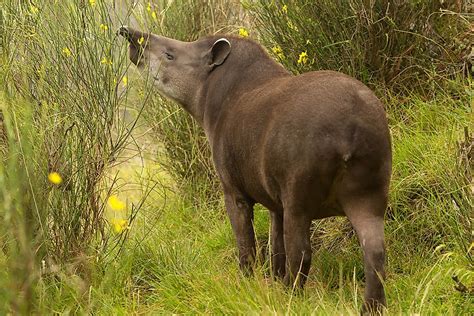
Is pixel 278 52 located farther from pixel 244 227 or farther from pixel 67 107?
pixel 67 107

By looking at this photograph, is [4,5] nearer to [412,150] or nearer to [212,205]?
[212,205]

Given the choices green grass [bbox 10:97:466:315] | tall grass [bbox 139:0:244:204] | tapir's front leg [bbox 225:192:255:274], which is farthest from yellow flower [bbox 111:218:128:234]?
tall grass [bbox 139:0:244:204]

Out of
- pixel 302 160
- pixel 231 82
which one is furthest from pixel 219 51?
pixel 302 160

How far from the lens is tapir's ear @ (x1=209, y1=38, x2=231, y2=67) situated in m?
6.83

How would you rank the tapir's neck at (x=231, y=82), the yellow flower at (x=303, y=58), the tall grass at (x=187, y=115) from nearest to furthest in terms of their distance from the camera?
the tapir's neck at (x=231, y=82)
the yellow flower at (x=303, y=58)
the tall grass at (x=187, y=115)

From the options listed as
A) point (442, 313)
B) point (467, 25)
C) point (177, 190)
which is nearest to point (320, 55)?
point (467, 25)

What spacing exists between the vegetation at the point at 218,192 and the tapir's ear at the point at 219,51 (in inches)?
25.4

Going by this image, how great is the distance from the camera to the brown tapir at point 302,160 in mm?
5066

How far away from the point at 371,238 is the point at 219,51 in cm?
229

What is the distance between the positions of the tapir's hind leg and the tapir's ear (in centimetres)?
202

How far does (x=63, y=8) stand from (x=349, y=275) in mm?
2670

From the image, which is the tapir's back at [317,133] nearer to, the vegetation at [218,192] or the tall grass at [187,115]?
the vegetation at [218,192]

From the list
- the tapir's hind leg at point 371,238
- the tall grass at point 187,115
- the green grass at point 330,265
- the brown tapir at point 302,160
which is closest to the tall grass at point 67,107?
the green grass at point 330,265

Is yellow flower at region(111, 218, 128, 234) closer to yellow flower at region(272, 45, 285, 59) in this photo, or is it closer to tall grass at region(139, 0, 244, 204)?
tall grass at region(139, 0, 244, 204)
